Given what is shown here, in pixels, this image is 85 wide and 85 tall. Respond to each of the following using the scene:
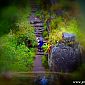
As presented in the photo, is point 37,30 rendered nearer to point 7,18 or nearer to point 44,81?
point 7,18

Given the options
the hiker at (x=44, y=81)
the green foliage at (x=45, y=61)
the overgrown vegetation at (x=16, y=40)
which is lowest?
the hiker at (x=44, y=81)

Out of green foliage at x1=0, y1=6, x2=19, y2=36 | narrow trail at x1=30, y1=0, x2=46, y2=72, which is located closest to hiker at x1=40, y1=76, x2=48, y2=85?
narrow trail at x1=30, y1=0, x2=46, y2=72

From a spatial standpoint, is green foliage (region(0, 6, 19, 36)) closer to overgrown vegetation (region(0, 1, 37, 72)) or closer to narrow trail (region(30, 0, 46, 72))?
overgrown vegetation (region(0, 1, 37, 72))

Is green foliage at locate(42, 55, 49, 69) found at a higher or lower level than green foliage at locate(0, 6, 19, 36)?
lower

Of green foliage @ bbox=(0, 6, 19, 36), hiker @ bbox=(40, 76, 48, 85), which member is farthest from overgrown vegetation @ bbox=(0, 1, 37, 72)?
hiker @ bbox=(40, 76, 48, 85)

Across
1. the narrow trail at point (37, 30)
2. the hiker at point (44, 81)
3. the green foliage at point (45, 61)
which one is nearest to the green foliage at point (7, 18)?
the narrow trail at point (37, 30)

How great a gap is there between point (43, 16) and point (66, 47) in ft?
0.97

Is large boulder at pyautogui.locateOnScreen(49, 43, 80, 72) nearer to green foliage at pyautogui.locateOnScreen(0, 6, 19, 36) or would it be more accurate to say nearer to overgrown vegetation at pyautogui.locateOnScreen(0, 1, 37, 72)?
overgrown vegetation at pyautogui.locateOnScreen(0, 1, 37, 72)

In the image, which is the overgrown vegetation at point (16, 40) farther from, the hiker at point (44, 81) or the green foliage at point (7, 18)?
the hiker at point (44, 81)

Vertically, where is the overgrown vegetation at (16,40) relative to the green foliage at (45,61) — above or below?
above

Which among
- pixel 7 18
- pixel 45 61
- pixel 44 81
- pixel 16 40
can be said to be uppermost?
pixel 7 18

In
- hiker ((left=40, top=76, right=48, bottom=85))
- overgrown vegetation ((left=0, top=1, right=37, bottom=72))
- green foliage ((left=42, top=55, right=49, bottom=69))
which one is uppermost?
overgrown vegetation ((left=0, top=1, right=37, bottom=72))

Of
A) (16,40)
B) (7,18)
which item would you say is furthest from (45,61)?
(7,18)

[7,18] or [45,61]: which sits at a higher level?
[7,18]
